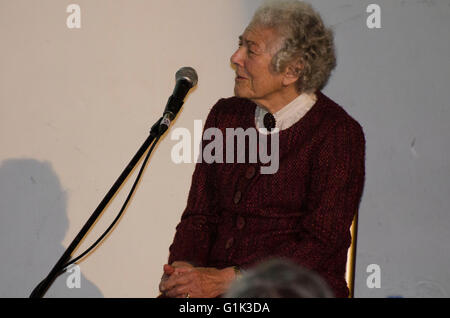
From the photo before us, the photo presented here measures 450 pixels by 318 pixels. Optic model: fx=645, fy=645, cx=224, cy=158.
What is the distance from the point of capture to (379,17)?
9.02 feet

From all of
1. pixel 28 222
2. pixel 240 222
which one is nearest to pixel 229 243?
pixel 240 222

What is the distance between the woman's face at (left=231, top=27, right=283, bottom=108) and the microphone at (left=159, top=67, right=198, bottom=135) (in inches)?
12.4

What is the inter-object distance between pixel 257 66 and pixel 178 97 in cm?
41

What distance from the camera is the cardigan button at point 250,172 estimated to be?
7.22 ft

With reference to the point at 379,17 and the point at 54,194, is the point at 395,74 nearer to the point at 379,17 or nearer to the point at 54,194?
the point at 379,17

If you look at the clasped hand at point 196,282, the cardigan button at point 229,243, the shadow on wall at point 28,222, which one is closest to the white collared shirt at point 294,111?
the cardigan button at point 229,243

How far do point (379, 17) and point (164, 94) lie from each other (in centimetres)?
98

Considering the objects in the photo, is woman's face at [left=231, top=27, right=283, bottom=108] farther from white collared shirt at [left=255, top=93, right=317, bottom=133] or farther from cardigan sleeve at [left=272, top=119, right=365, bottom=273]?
cardigan sleeve at [left=272, top=119, right=365, bottom=273]

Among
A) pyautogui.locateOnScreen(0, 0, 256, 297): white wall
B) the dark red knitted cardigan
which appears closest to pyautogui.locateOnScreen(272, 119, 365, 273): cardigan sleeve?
the dark red knitted cardigan

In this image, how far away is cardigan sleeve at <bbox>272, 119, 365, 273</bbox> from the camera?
2.04 metres

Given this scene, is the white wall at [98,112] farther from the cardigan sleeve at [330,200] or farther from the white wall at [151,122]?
the cardigan sleeve at [330,200]

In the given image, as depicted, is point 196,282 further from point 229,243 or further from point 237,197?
point 237,197
